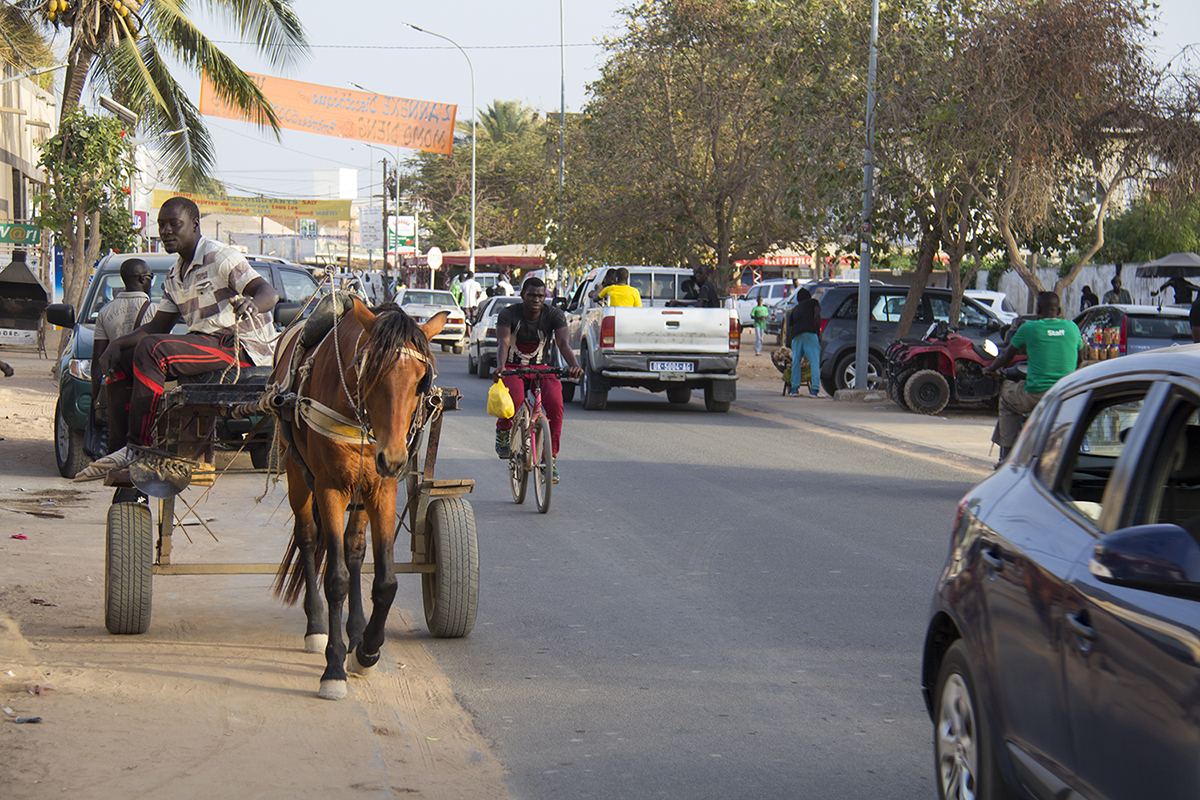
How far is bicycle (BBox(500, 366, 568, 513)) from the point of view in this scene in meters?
10.2

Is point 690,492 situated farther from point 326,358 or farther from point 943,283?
point 943,283

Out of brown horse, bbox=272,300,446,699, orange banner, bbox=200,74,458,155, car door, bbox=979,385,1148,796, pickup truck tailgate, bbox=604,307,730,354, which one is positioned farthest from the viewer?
orange banner, bbox=200,74,458,155

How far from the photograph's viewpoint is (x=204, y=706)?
204 inches

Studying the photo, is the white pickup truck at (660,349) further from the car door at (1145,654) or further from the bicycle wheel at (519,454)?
the car door at (1145,654)

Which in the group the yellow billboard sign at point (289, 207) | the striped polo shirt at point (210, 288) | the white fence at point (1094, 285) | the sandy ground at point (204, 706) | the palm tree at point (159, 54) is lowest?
the sandy ground at point (204, 706)

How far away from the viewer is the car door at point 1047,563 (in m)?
3.13

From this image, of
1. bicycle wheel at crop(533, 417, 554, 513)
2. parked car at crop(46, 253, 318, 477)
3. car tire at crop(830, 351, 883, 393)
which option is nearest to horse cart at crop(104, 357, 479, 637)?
parked car at crop(46, 253, 318, 477)

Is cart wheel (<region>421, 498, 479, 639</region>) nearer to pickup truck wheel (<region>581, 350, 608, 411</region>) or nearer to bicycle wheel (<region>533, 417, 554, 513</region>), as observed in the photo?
bicycle wheel (<region>533, 417, 554, 513</region>)

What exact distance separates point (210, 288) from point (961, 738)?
4.62m

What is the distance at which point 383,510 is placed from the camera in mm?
5363

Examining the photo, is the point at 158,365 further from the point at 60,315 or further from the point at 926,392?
the point at 926,392

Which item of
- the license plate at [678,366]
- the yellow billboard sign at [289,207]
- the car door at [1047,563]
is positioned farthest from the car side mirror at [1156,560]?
the yellow billboard sign at [289,207]

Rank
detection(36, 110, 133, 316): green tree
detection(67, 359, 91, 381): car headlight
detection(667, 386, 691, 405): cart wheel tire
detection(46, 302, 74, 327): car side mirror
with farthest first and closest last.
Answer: detection(36, 110, 133, 316): green tree, detection(667, 386, 691, 405): cart wheel tire, detection(67, 359, 91, 381): car headlight, detection(46, 302, 74, 327): car side mirror

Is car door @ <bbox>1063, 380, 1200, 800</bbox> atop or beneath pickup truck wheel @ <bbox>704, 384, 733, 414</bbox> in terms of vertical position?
atop
